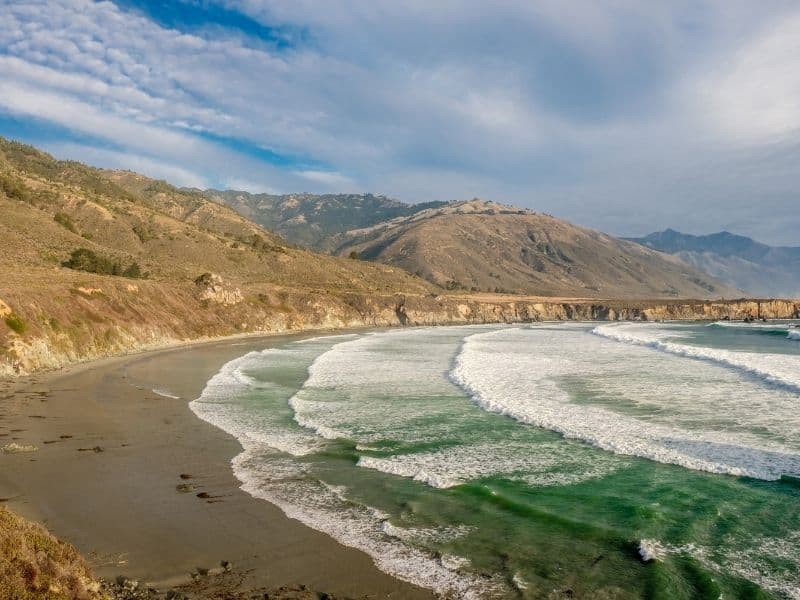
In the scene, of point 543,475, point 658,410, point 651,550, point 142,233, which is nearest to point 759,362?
point 658,410

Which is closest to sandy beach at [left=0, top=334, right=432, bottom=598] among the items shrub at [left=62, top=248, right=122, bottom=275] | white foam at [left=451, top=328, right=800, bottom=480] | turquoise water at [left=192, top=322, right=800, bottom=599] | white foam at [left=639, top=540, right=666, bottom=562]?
turquoise water at [left=192, top=322, right=800, bottom=599]

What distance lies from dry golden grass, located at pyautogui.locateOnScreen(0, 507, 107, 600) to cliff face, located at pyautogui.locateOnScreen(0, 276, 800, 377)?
73.8 feet

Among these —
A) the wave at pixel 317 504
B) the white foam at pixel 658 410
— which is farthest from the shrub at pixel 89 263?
the white foam at pixel 658 410

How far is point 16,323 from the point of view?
26922mm

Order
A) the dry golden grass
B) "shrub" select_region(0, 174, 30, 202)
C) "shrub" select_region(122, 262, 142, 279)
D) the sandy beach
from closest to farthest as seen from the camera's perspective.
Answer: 1. the dry golden grass
2. the sandy beach
3. "shrub" select_region(122, 262, 142, 279)
4. "shrub" select_region(0, 174, 30, 202)

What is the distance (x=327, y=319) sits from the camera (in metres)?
75.7

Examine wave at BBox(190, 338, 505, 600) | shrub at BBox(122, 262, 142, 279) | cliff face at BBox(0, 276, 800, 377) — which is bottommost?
wave at BBox(190, 338, 505, 600)

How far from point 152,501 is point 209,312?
48574mm

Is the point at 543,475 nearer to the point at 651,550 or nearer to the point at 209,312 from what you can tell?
the point at 651,550

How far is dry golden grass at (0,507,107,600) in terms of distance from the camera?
5.62m

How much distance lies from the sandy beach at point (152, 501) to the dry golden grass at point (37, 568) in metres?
1.11

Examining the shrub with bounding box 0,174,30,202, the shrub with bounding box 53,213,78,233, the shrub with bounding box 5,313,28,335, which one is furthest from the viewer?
the shrub with bounding box 0,174,30,202

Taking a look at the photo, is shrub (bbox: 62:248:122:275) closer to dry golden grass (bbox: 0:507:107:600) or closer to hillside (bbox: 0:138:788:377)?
hillside (bbox: 0:138:788:377)

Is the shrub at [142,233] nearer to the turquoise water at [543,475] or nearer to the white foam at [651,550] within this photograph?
the turquoise water at [543,475]
